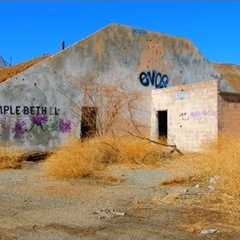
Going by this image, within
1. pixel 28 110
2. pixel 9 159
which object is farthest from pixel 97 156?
pixel 28 110

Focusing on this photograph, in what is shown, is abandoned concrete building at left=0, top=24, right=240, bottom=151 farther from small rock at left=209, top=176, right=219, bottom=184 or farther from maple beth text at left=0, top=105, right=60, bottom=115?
small rock at left=209, top=176, right=219, bottom=184

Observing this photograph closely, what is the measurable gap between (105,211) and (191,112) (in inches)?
519

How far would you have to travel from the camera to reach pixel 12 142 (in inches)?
786

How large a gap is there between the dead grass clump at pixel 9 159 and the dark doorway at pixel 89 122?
4.34m

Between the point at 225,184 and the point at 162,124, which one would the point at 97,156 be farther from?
the point at 162,124

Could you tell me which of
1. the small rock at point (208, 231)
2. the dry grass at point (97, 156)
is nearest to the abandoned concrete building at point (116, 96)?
the dry grass at point (97, 156)

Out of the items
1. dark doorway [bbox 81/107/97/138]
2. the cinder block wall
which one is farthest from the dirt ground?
dark doorway [bbox 81/107/97/138]

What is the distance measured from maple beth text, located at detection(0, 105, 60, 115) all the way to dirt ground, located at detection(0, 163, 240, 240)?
697cm

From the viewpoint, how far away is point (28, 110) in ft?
66.8

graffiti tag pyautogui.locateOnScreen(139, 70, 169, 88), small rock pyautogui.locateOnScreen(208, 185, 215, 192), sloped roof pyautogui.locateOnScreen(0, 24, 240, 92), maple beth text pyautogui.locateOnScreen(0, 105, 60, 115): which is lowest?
small rock pyautogui.locateOnScreen(208, 185, 215, 192)

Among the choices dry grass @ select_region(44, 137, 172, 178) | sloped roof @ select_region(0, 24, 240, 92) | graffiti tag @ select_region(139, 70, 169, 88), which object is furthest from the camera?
graffiti tag @ select_region(139, 70, 169, 88)

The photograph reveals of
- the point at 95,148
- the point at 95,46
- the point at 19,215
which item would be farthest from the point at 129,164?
the point at 19,215

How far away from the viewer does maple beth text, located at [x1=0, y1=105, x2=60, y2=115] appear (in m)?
19.9

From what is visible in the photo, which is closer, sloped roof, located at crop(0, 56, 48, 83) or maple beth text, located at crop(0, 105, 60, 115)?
maple beth text, located at crop(0, 105, 60, 115)
